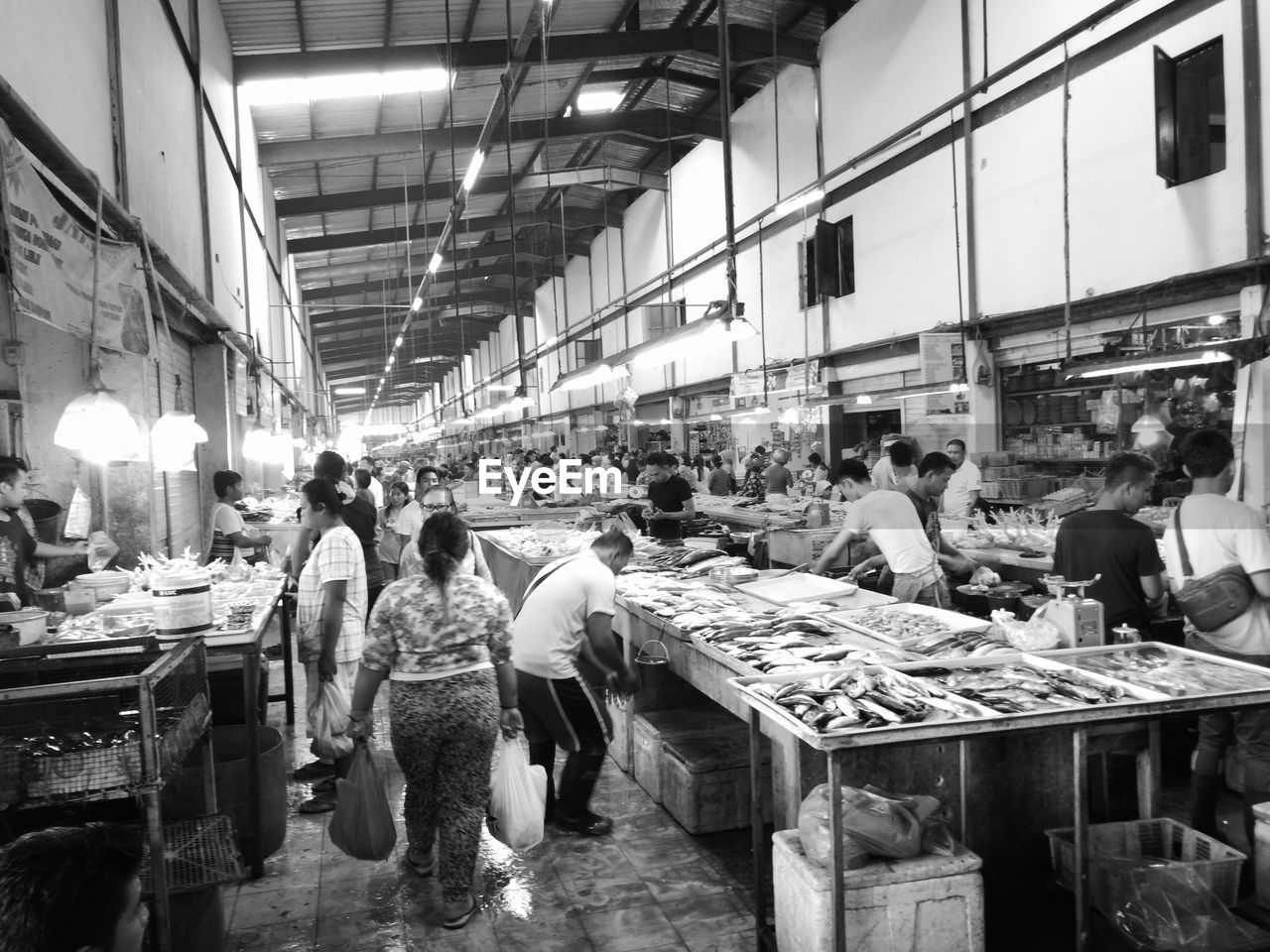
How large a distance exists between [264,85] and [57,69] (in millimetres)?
8351

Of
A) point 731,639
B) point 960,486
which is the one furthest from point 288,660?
point 960,486

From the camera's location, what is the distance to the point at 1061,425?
34.1 ft

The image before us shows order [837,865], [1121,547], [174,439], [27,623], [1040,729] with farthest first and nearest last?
[174,439], [1121,547], [27,623], [1040,729], [837,865]

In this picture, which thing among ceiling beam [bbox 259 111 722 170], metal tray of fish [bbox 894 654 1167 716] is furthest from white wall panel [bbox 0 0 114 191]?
ceiling beam [bbox 259 111 722 170]

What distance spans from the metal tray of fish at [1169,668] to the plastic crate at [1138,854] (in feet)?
1.99

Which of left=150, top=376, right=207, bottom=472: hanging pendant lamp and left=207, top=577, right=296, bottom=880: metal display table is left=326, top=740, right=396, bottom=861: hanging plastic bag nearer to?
left=207, top=577, right=296, bottom=880: metal display table

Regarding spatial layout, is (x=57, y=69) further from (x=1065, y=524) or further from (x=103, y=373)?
(x=1065, y=524)

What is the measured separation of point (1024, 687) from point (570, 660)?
6.82 ft

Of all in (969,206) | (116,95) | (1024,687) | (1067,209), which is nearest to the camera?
(1024,687)

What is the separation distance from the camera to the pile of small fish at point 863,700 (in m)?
3.01

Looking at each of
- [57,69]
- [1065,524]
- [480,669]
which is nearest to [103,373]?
[57,69]

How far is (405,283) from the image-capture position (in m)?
27.1

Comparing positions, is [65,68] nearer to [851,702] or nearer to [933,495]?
[851,702]

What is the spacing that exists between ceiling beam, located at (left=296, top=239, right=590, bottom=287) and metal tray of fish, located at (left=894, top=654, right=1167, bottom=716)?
2130 cm
